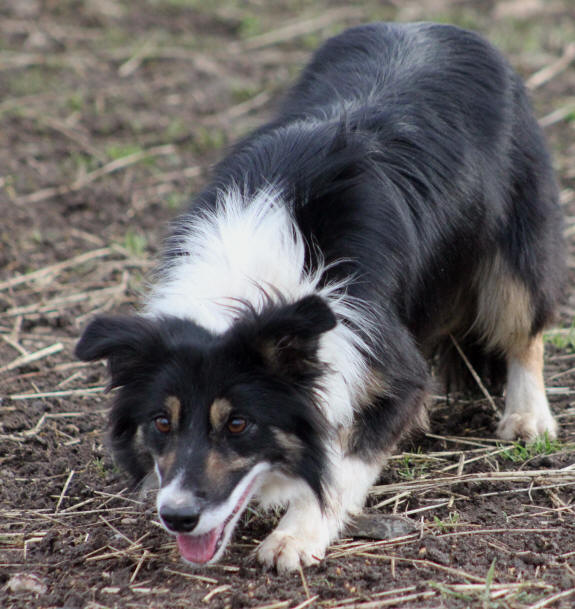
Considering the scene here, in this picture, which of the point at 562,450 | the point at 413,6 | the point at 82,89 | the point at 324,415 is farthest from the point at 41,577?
the point at 413,6

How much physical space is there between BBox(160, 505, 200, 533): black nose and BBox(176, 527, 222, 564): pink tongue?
0.22 m

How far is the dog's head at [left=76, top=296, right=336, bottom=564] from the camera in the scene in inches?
144

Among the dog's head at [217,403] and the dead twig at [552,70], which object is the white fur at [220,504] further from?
the dead twig at [552,70]

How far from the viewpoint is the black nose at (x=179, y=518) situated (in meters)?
3.56

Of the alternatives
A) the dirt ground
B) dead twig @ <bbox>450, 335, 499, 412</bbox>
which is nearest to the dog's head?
the dirt ground

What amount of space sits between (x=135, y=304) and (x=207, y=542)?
9.55 ft

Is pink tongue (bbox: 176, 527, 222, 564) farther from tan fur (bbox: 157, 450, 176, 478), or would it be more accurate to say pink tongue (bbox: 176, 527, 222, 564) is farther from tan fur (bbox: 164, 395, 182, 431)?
tan fur (bbox: 164, 395, 182, 431)

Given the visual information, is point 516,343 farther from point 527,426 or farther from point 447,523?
point 447,523

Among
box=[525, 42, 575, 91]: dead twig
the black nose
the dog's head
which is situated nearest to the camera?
the black nose

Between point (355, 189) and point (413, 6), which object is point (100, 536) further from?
point (413, 6)

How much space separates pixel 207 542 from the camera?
12.6 feet

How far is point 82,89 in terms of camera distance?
954 cm

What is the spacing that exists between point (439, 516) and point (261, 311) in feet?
4.28

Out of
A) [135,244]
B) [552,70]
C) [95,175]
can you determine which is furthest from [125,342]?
[552,70]
